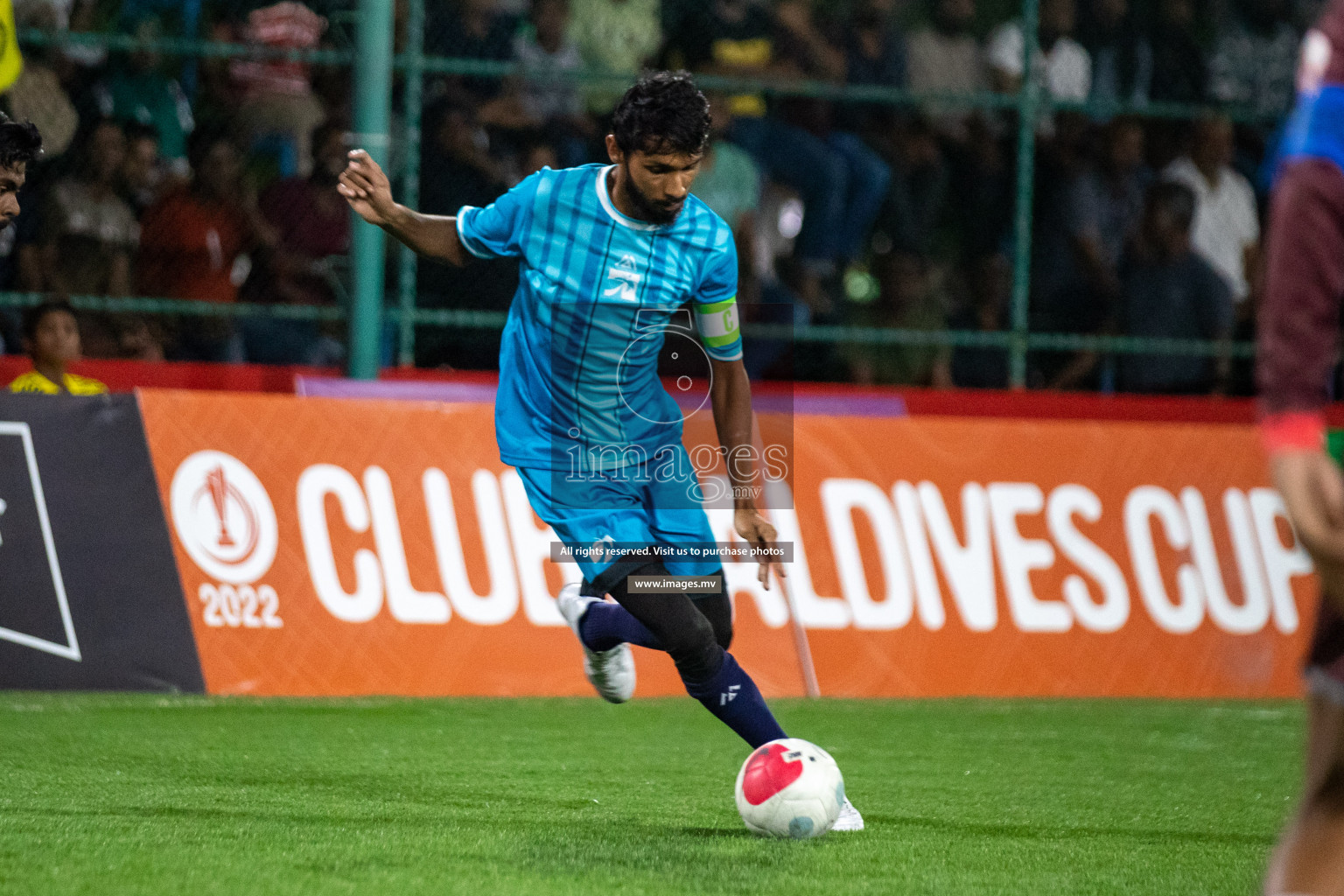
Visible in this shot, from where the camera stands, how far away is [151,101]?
9383 mm

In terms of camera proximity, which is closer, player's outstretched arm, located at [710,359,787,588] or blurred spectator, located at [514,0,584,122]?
player's outstretched arm, located at [710,359,787,588]

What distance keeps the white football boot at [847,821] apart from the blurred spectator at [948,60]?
6.81m

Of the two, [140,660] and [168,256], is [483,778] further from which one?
[168,256]

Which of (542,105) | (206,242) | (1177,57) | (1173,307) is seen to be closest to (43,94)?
(206,242)

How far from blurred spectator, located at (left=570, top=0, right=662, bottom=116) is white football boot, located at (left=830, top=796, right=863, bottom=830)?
6323mm

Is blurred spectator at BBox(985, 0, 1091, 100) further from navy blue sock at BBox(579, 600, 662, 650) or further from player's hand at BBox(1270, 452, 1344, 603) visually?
player's hand at BBox(1270, 452, 1344, 603)

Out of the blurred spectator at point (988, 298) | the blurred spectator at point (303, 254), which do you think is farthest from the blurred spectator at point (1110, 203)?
the blurred spectator at point (303, 254)

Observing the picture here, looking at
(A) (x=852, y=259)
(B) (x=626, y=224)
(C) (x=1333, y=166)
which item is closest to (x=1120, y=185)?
(A) (x=852, y=259)

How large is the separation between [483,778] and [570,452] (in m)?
1.27

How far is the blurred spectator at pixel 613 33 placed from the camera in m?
10.2

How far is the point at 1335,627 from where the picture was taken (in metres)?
2.52

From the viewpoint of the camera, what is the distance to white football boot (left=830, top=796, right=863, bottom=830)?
4.82 metres

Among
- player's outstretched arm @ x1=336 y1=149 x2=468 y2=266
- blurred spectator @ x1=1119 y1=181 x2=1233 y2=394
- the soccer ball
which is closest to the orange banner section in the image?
blurred spectator @ x1=1119 y1=181 x2=1233 y2=394

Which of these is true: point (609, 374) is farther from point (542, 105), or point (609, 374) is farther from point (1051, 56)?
point (1051, 56)
